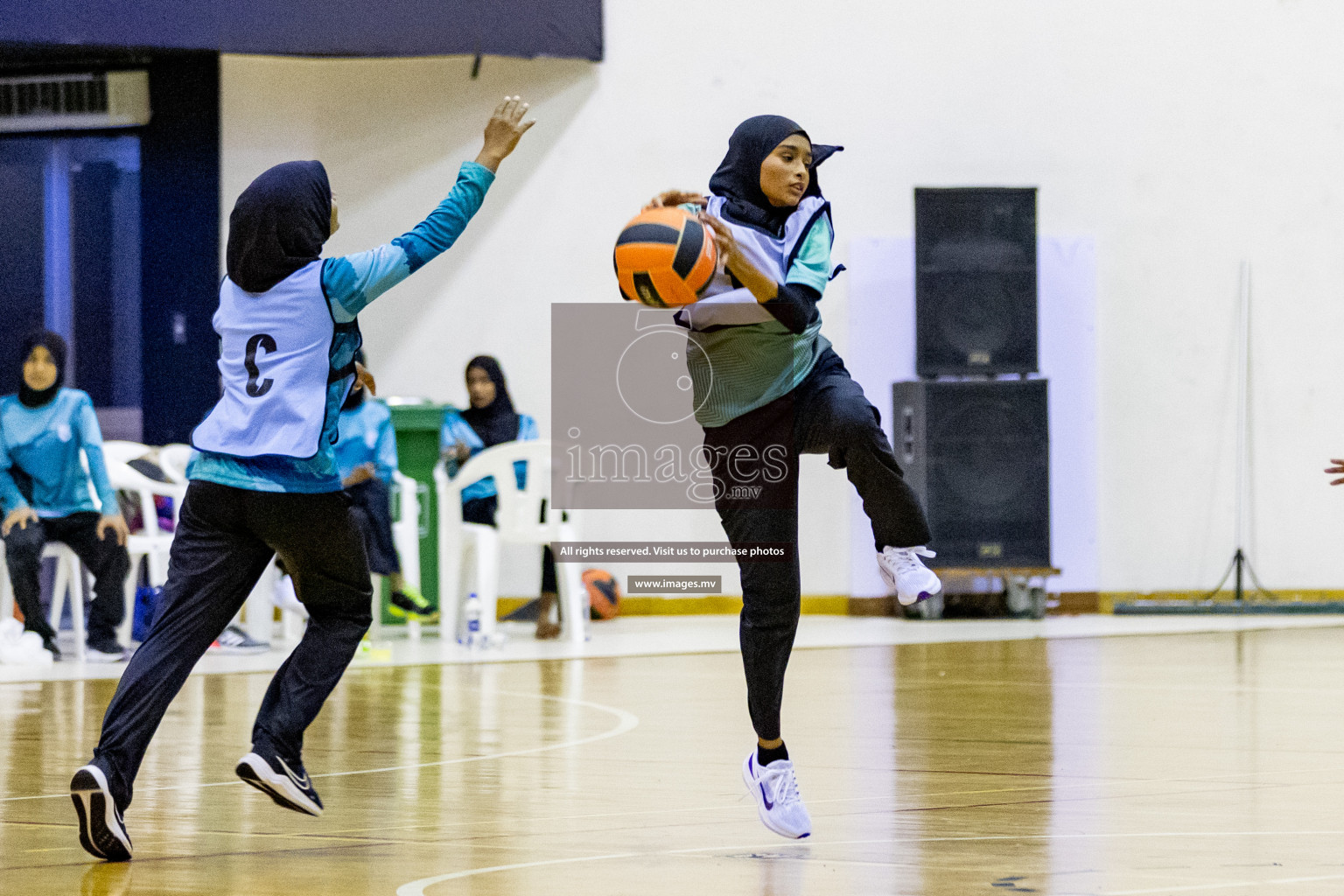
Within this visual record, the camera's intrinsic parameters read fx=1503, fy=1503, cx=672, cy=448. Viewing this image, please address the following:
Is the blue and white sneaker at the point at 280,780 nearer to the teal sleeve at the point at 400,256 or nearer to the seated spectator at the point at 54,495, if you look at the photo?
the teal sleeve at the point at 400,256

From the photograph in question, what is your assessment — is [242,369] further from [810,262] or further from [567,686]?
[567,686]

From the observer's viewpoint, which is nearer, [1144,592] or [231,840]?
[231,840]

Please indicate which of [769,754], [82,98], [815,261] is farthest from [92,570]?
[815,261]

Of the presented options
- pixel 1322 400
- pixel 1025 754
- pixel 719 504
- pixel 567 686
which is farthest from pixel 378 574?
pixel 1322 400

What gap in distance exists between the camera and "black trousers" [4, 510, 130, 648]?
664 centimetres

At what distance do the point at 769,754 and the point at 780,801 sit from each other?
135 mm

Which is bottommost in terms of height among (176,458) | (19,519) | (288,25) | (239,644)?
(239,644)

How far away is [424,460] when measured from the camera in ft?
27.4

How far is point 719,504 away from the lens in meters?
3.03

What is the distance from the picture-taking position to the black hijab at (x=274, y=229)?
2869mm

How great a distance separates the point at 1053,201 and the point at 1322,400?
6.63 feet

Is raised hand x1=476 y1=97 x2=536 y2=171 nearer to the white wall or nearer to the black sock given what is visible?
the black sock

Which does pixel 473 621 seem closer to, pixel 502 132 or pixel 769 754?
pixel 769 754

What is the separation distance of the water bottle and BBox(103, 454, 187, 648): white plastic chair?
1.45 m
